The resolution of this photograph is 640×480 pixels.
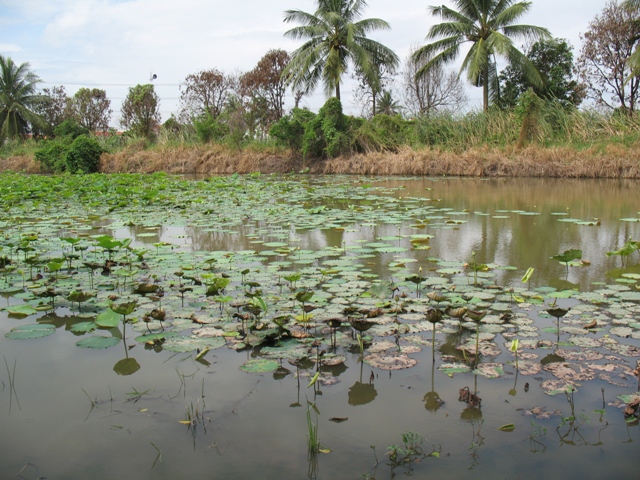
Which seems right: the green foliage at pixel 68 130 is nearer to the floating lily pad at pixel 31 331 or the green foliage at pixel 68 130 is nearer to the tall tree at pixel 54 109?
the tall tree at pixel 54 109

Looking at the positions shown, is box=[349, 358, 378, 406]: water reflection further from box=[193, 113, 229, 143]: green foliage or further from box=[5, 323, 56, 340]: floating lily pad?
box=[193, 113, 229, 143]: green foliage

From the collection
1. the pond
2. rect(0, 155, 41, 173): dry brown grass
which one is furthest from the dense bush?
the pond

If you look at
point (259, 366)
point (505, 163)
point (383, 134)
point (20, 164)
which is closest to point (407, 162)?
point (505, 163)

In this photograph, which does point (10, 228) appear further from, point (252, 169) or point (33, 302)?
point (252, 169)

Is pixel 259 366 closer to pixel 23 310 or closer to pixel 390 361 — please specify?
pixel 390 361

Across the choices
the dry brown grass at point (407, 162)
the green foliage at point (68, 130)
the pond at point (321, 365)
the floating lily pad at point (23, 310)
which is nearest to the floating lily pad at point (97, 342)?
the pond at point (321, 365)

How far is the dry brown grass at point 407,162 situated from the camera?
1315 cm

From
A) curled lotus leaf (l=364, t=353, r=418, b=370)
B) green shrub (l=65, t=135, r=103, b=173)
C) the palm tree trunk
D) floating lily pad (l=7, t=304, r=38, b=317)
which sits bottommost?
curled lotus leaf (l=364, t=353, r=418, b=370)

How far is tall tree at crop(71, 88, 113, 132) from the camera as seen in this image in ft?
109

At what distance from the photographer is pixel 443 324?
250 centimetres

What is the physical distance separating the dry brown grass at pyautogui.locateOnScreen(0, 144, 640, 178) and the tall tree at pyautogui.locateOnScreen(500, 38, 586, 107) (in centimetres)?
756

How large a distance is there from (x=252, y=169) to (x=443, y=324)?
17566 mm

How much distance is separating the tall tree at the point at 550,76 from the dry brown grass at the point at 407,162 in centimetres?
756

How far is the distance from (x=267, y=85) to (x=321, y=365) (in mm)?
27976
